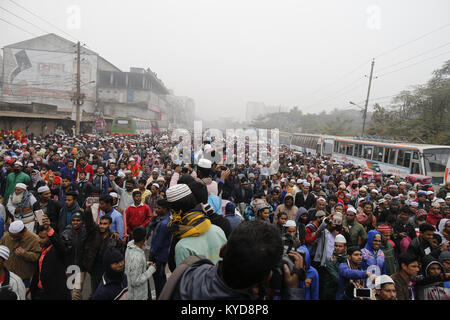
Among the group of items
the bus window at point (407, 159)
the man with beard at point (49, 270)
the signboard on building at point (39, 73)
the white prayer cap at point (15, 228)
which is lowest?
the man with beard at point (49, 270)

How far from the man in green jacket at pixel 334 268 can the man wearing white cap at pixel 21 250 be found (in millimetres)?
3419

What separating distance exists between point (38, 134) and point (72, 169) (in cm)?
1893

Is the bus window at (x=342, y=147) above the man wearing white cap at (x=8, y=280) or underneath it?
above

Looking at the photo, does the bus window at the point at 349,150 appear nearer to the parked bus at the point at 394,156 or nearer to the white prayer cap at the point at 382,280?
the parked bus at the point at 394,156

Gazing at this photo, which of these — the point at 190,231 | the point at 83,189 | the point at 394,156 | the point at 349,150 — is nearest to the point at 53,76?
the point at 349,150

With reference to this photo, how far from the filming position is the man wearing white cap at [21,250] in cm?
329

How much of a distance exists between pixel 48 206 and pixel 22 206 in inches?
25.5

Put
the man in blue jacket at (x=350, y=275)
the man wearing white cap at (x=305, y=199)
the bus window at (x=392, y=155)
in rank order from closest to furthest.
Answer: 1. the man in blue jacket at (x=350, y=275)
2. the man wearing white cap at (x=305, y=199)
3. the bus window at (x=392, y=155)

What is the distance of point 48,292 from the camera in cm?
324

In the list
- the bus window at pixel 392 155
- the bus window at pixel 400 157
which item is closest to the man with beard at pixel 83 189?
the bus window at pixel 400 157

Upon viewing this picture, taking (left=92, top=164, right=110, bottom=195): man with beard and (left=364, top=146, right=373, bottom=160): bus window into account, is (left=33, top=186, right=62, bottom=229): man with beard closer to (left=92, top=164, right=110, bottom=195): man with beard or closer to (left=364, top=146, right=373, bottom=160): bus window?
(left=92, top=164, right=110, bottom=195): man with beard

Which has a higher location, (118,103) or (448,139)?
(118,103)
